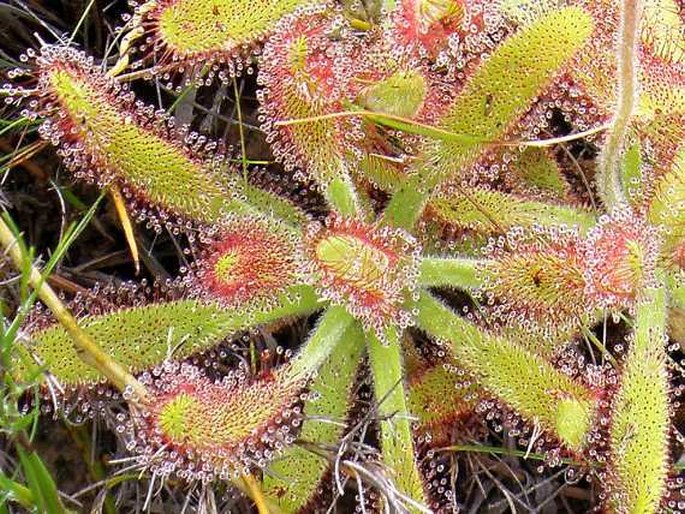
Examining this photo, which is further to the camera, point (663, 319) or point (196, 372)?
point (663, 319)

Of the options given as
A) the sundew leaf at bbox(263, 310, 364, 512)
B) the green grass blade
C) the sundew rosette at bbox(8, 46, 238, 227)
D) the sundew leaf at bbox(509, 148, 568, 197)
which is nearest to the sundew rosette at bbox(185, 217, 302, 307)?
the sundew rosette at bbox(8, 46, 238, 227)

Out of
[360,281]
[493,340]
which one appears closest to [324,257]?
[360,281]

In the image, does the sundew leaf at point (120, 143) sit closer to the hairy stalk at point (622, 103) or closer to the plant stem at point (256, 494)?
the plant stem at point (256, 494)

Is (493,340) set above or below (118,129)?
below

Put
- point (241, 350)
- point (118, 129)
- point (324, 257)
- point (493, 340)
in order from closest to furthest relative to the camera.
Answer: point (324, 257) < point (118, 129) < point (493, 340) < point (241, 350)

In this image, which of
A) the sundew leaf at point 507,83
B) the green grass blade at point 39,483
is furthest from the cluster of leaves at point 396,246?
the green grass blade at point 39,483

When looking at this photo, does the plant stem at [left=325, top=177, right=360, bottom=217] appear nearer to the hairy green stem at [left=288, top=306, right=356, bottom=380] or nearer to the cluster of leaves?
the cluster of leaves

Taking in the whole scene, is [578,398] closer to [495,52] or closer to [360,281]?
[360,281]

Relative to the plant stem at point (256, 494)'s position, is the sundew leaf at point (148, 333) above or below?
above

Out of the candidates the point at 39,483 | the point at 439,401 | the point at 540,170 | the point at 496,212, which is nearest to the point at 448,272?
the point at 496,212
